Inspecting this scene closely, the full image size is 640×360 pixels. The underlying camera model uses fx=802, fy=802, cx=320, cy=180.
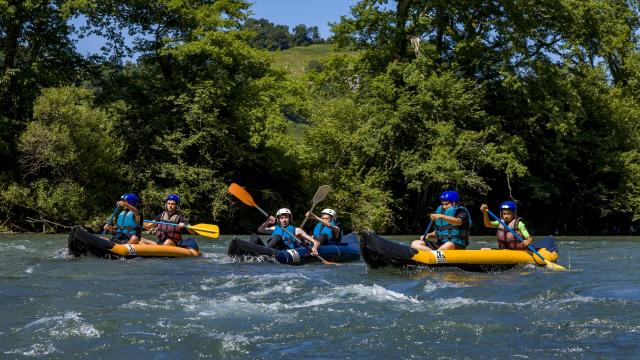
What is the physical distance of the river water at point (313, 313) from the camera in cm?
648

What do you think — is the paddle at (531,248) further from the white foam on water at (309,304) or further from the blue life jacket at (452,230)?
the white foam on water at (309,304)

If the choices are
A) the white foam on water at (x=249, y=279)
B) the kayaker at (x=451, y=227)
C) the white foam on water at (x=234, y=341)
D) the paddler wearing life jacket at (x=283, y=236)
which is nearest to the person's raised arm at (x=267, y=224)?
the paddler wearing life jacket at (x=283, y=236)

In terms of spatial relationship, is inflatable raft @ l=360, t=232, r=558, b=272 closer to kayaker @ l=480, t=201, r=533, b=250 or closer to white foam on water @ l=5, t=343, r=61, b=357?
kayaker @ l=480, t=201, r=533, b=250

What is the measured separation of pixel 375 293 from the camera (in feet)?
29.7

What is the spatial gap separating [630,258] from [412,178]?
10.2 m

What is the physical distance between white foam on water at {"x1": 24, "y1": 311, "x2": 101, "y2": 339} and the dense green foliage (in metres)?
15.2

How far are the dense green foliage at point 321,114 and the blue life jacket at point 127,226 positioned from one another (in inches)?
332

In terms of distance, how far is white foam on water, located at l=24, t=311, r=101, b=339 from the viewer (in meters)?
6.84

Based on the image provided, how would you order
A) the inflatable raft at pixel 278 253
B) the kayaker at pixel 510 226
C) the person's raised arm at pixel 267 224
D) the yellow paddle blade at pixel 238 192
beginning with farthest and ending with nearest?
the yellow paddle blade at pixel 238 192
the person's raised arm at pixel 267 224
the inflatable raft at pixel 278 253
the kayaker at pixel 510 226

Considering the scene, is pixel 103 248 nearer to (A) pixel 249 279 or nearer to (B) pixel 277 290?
(A) pixel 249 279

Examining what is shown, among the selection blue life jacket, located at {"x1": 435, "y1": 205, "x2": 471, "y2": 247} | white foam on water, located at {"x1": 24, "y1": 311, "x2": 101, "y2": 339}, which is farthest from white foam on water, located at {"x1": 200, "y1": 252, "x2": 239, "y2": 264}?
white foam on water, located at {"x1": 24, "y1": 311, "x2": 101, "y2": 339}

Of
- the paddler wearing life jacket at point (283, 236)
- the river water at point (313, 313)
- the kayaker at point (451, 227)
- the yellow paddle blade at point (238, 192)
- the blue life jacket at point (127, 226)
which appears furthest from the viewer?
the yellow paddle blade at point (238, 192)

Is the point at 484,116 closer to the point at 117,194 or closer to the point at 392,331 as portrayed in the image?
the point at 117,194

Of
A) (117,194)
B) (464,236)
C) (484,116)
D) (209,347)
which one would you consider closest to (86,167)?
(117,194)
